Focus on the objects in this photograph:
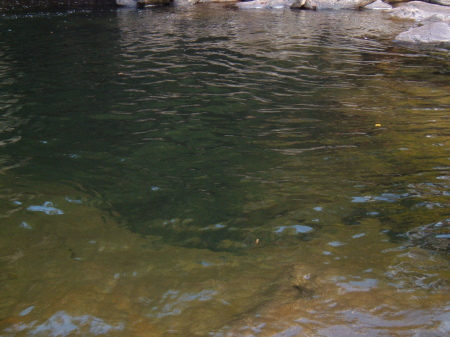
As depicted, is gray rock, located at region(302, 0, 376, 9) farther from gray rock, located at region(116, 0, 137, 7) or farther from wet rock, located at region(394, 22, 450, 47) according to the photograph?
gray rock, located at region(116, 0, 137, 7)

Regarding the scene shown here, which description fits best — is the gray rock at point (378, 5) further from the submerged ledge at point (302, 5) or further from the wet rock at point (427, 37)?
the wet rock at point (427, 37)

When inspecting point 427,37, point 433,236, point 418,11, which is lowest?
point 433,236

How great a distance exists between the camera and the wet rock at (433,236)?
3498 millimetres

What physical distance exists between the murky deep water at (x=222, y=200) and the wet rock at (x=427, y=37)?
3.86m

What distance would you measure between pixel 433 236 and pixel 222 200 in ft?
6.20

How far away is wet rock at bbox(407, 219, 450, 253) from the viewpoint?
3.50 m

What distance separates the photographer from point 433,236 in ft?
11.9

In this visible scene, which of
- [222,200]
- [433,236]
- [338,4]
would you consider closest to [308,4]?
[338,4]

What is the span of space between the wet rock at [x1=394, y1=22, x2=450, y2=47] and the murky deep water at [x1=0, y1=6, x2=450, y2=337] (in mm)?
3865

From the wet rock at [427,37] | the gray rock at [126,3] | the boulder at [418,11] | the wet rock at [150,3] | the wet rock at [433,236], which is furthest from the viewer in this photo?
the wet rock at [150,3]

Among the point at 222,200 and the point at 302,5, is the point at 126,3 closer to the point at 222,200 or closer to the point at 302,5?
the point at 302,5

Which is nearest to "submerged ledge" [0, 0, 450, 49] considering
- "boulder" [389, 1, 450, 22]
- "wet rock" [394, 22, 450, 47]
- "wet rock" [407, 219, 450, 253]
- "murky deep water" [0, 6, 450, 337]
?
"boulder" [389, 1, 450, 22]

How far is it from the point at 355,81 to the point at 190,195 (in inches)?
225

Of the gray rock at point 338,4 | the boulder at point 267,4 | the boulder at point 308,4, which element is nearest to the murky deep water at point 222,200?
the boulder at point 308,4
